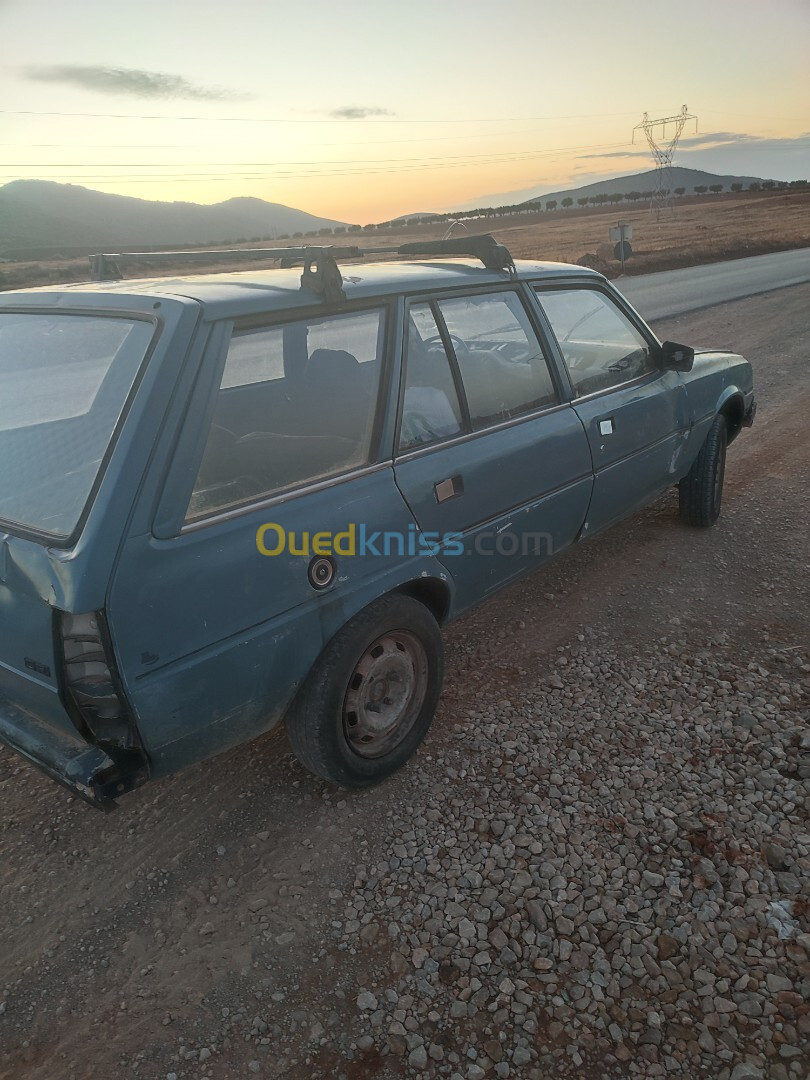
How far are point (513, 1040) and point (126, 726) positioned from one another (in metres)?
1.35

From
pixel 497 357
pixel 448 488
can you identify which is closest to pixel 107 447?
pixel 448 488

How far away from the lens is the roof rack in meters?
2.57

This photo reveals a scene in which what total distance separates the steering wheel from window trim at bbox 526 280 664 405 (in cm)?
64

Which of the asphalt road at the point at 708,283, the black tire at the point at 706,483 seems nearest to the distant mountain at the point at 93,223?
the asphalt road at the point at 708,283

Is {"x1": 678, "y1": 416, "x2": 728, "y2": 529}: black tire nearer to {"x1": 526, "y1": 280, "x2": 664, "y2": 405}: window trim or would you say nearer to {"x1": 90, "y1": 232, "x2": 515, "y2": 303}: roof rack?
{"x1": 526, "y1": 280, "x2": 664, "y2": 405}: window trim

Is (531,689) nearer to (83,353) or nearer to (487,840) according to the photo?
(487,840)

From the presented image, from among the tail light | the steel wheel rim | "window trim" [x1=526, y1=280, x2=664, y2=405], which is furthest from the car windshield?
"window trim" [x1=526, y1=280, x2=664, y2=405]

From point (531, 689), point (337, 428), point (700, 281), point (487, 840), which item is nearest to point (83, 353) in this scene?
point (337, 428)

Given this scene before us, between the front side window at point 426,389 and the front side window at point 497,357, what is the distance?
0.31 ft

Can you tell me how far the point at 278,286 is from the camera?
8.36 feet

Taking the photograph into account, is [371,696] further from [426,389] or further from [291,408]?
[426,389]

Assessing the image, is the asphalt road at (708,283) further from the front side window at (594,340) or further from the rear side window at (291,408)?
the rear side window at (291,408)

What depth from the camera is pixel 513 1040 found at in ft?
6.40

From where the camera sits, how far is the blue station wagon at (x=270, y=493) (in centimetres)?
201
